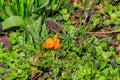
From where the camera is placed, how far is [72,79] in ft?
8.65

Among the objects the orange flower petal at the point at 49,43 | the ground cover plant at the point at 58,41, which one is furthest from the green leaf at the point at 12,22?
the orange flower petal at the point at 49,43

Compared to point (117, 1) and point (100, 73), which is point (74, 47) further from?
point (117, 1)

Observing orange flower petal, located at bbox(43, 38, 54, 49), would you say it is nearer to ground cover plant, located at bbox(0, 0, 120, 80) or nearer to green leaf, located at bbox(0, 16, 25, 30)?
ground cover plant, located at bbox(0, 0, 120, 80)

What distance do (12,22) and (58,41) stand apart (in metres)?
0.47

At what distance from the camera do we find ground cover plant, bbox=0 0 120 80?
107 inches

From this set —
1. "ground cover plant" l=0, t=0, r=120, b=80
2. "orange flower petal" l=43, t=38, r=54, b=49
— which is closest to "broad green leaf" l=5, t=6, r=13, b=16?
"ground cover plant" l=0, t=0, r=120, b=80

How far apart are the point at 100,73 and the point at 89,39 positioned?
409mm

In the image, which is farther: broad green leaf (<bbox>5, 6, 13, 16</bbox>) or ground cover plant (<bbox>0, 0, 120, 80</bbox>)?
broad green leaf (<bbox>5, 6, 13, 16</bbox>)

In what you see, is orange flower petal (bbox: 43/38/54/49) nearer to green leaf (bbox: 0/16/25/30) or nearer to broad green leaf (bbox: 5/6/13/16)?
green leaf (bbox: 0/16/25/30)

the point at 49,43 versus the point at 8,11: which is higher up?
the point at 8,11

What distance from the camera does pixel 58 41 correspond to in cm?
275

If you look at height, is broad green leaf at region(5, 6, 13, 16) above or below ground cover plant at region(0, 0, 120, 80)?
above

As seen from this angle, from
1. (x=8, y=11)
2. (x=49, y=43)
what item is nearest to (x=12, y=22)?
(x=8, y=11)

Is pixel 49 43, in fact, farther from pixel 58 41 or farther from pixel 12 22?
pixel 12 22
